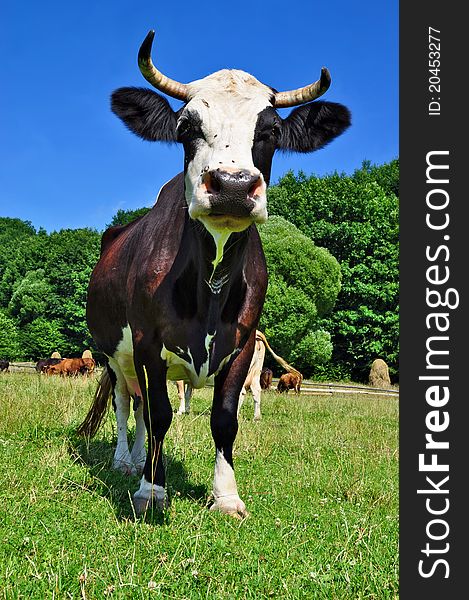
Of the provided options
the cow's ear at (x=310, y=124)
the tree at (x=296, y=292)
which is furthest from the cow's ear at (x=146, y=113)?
the tree at (x=296, y=292)

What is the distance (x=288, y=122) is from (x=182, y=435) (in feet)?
12.8

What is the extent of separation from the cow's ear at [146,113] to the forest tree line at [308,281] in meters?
25.6

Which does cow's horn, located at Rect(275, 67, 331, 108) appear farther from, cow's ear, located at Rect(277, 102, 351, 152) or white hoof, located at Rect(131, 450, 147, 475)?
white hoof, located at Rect(131, 450, 147, 475)

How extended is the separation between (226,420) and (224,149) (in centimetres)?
210

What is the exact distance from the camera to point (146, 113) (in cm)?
474

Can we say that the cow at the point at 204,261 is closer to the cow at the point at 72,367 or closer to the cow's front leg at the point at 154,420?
the cow's front leg at the point at 154,420

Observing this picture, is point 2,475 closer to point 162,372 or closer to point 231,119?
point 162,372

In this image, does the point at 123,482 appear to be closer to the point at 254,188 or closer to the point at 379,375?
the point at 254,188

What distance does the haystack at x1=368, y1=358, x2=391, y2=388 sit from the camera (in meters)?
33.6

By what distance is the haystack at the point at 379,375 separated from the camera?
33.6 meters

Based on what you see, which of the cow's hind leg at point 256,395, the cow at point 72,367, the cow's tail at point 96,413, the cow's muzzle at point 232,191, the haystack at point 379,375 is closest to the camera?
the cow's muzzle at point 232,191

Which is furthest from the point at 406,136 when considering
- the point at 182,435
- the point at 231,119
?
the point at 182,435

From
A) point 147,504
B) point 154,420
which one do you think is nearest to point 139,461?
point 154,420

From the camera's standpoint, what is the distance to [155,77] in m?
4.39
